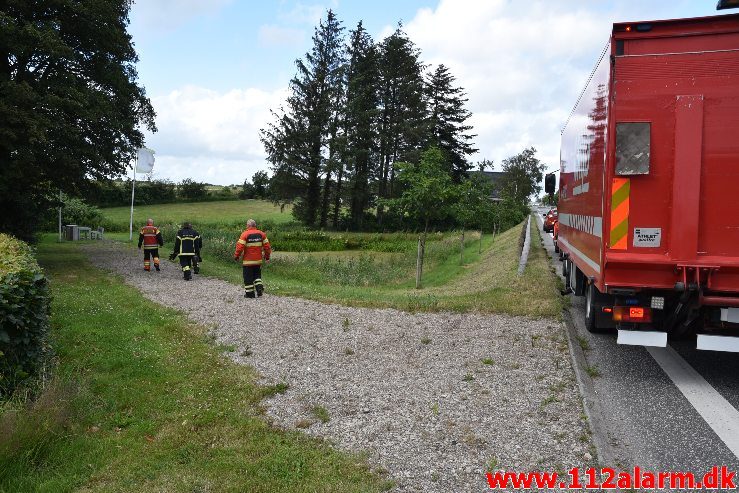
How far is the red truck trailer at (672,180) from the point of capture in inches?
224

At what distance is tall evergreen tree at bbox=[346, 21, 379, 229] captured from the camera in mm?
47969

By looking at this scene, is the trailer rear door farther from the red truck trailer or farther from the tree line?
the tree line

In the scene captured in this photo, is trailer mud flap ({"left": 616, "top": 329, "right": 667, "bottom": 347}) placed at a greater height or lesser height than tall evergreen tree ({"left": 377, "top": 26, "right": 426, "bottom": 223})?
lesser

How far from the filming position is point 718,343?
5895 millimetres

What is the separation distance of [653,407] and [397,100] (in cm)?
4796

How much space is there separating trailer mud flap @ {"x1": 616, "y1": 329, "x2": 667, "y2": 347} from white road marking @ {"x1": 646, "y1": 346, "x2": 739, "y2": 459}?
0.52 meters

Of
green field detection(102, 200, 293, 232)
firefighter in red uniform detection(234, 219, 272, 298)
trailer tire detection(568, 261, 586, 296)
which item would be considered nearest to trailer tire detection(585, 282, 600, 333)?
trailer tire detection(568, 261, 586, 296)

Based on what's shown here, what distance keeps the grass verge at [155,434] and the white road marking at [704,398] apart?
3.07 m

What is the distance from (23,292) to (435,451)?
164 inches

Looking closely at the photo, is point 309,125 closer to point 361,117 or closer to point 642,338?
point 361,117

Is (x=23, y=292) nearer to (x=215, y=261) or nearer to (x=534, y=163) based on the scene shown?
(x=215, y=261)

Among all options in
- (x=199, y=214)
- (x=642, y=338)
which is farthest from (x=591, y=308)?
(x=199, y=214)

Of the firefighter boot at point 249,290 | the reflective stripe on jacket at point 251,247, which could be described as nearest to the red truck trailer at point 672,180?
the reflective stripe on jacket at point 251,247

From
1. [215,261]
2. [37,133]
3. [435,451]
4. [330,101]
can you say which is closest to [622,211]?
[435,451]
